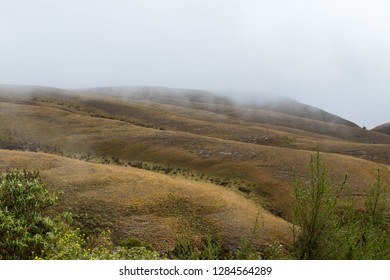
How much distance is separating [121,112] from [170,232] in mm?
104450

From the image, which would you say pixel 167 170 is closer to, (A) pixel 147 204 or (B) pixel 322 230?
(A) pixel 147 204

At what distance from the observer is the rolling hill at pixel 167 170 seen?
38781mm

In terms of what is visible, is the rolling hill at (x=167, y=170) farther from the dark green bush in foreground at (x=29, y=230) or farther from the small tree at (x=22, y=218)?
the small tree at (x=22, y=218)

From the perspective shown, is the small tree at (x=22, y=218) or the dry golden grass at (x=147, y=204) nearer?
the small tree at (x=22, y=218)

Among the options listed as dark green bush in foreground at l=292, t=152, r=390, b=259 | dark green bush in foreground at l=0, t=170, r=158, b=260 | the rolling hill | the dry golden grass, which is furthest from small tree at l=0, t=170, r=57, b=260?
the dry golden grass

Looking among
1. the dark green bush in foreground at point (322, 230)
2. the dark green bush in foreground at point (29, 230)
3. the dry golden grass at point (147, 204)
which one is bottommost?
the dry golden grass at point (147, 204)

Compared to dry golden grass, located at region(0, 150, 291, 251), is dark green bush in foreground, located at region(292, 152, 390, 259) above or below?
above

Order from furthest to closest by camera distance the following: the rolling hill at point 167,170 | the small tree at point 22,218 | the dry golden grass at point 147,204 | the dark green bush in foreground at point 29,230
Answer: the rolling hill at point 167,170
the dry golden grass at point 147,204
the small tree at point 22,218
the dark green bush in foreground at point 29,230

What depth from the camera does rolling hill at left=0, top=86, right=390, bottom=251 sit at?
38781mm

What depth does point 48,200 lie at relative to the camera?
79.8 ft

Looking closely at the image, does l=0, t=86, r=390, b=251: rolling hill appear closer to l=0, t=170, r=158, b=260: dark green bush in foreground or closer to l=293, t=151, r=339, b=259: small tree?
l=293, t=151, r=339, b=259: small tree

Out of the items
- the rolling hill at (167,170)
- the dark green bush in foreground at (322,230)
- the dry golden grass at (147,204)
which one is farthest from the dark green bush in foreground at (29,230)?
the dry golden grass at (147,204)
